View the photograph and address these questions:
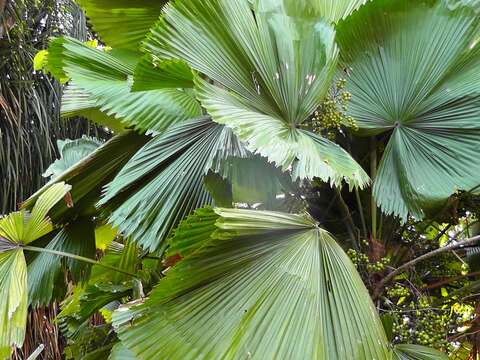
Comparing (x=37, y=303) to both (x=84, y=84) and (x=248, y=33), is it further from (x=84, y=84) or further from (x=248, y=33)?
(x=248, y=33)

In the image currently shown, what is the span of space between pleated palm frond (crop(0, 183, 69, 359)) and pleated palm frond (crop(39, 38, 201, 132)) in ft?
0.77

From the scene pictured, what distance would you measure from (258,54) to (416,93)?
379 mm

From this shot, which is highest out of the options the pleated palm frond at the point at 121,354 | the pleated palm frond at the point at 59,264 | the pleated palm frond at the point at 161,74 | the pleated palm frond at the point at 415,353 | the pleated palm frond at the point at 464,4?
the pleated palm frond at the point at 464,4

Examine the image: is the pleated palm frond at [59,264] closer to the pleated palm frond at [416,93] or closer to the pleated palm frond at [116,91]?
the pleated palm frond at [116,91]

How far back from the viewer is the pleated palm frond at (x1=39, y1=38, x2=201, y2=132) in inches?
47.6

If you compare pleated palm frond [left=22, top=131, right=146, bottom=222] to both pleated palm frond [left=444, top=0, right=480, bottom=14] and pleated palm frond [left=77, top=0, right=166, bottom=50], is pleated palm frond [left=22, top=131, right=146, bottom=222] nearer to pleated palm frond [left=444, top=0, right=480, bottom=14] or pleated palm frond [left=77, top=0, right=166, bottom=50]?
pleated palm frond [left=77, top=0, right=166, bottom=50]

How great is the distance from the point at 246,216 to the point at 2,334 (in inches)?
22.8

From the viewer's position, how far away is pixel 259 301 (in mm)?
754

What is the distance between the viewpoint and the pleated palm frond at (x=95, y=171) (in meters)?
1.30

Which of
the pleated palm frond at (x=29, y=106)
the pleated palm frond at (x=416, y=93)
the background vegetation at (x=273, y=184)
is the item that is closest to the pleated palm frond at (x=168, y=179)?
the background vegetation at (x=273, y=184)

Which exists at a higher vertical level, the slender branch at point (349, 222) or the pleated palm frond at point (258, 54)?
the pleated palm frond at point (258, 54)

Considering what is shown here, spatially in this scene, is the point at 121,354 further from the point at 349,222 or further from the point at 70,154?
the point at 70,154

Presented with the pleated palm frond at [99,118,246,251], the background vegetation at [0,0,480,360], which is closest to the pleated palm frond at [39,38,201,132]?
the background vegetation at [0,0,480,360]

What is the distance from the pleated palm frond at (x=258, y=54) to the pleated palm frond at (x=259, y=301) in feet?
0.64
